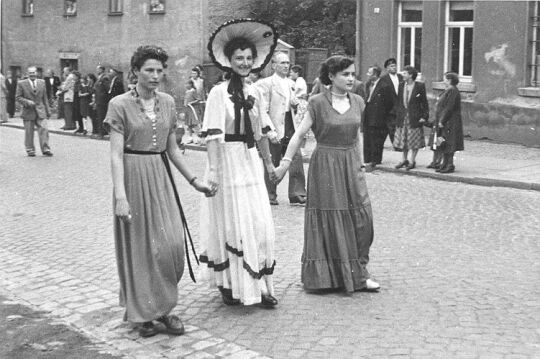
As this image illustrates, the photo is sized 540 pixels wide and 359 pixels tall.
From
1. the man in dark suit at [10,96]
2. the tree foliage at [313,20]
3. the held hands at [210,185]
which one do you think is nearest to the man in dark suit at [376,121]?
the held hands at [210,185]

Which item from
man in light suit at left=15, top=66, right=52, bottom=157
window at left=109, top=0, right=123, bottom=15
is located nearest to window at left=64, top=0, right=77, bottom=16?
window at left=109, top=0, right=123, bottom=15

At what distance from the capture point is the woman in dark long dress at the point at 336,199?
7.08 meters

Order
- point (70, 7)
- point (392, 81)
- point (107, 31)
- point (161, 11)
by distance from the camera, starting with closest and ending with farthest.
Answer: point (392, 81)
point (161, 11)
point (107, 31)
point (70, 7)

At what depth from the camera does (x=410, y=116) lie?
52.3 ft

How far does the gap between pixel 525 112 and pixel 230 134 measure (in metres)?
13.8

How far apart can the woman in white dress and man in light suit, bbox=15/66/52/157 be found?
12847 millimetres

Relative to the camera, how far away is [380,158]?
16688 millimetres

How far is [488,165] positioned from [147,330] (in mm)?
11335

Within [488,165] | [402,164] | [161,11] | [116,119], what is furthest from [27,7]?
[116,119]

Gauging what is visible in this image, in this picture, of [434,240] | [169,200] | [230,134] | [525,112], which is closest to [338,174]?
[230,134]

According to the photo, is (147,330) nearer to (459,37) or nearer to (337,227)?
(337,227)

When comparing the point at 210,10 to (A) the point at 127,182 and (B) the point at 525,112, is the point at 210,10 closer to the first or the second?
(B) the point at 525,112

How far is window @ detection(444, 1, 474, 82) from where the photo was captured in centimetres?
2081

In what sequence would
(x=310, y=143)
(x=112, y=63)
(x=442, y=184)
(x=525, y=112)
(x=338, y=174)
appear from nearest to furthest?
(x=338, y=174)
(x=442, y=184)
(x=525, y=112)
(x=310, y=143)
(x=112, y=63)
